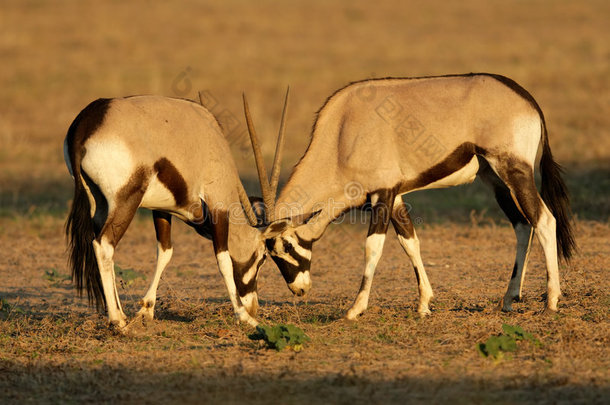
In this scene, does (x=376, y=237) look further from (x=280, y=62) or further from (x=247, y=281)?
(x=280, y=62)

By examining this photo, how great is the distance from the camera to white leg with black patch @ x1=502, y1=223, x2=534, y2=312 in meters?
7.57

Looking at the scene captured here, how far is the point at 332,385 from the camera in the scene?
546 cm

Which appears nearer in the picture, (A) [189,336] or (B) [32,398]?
(B) [32,398]

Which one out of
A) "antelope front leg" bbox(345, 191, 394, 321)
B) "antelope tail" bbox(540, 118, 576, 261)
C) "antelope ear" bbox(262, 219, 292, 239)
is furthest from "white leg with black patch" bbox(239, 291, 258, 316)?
"antelope tail" bbox(540, 118, 576, 261)

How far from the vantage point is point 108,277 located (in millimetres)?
6816

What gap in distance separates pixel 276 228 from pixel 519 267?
7.29ft

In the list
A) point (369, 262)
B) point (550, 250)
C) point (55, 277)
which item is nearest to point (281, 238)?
point (369, 262)

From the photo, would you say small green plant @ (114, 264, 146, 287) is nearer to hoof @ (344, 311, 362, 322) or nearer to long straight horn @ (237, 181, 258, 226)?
long straight horn @ (237, 181, 258, 226)

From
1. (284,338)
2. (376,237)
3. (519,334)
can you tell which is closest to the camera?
(519,334)

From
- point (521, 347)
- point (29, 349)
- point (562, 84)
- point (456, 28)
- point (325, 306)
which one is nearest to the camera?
point (521, 347)

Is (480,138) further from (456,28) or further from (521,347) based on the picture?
(456,28)

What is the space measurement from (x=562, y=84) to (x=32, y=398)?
18.7m

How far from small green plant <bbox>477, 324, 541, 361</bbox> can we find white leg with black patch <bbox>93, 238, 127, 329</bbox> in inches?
114

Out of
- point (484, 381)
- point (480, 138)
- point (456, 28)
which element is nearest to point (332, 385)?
point (484, 381)
